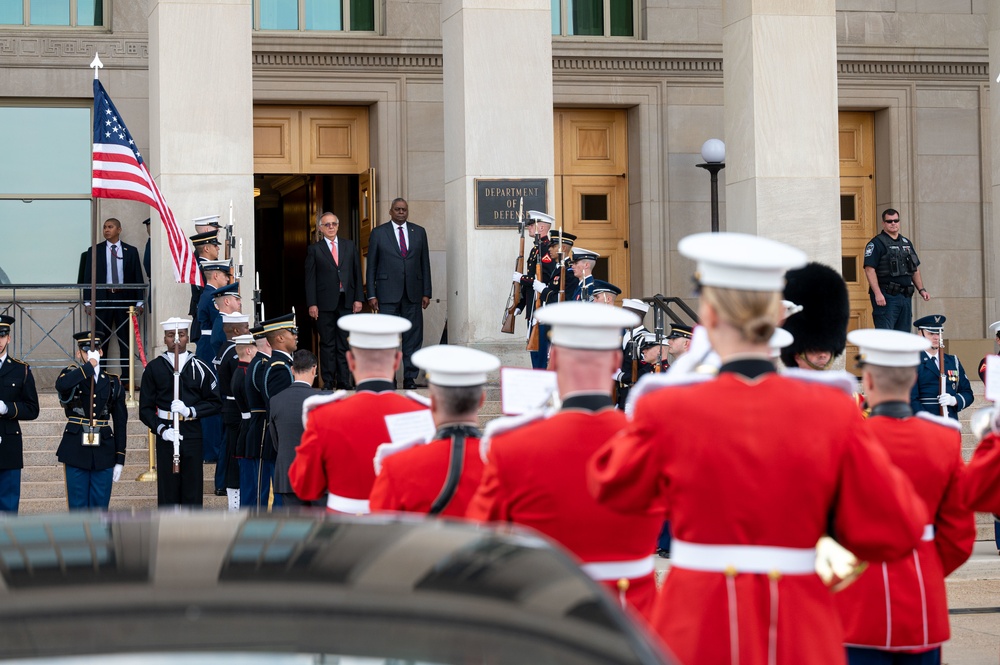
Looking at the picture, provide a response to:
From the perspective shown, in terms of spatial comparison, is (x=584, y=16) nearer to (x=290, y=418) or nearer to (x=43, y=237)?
(x=43, y=237)

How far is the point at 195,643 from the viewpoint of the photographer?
7.32 feet

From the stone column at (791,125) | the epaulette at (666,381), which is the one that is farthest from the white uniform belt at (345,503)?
the stone column at (791,125)

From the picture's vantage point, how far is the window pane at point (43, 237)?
1891cm

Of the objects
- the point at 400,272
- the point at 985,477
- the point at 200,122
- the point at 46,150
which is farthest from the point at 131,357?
the point at 985,477

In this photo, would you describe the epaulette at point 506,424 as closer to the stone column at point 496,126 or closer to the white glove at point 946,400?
the white glove at point 946,400

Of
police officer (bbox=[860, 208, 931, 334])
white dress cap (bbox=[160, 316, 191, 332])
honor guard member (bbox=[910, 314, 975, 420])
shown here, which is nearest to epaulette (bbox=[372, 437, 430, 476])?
white dress cap (bbox=[160, 316, 191, 332])

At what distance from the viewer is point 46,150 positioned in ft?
62.4

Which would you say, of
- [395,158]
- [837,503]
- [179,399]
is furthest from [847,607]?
[395,158]

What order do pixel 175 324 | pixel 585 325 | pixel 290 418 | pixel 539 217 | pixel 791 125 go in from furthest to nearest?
pixel 791 125, pixel 539 217, pixel 175 324, pixel 290 418, pixel 585 325

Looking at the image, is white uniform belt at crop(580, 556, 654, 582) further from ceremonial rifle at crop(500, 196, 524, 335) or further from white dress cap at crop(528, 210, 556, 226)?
white dress cap at crop(528, 210, 556, 226)

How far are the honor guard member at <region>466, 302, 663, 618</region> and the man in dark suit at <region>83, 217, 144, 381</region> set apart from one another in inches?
502

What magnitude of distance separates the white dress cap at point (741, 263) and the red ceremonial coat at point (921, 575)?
1.53 metres

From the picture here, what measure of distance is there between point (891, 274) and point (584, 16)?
19.8ft

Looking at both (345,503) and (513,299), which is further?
(513,299)
